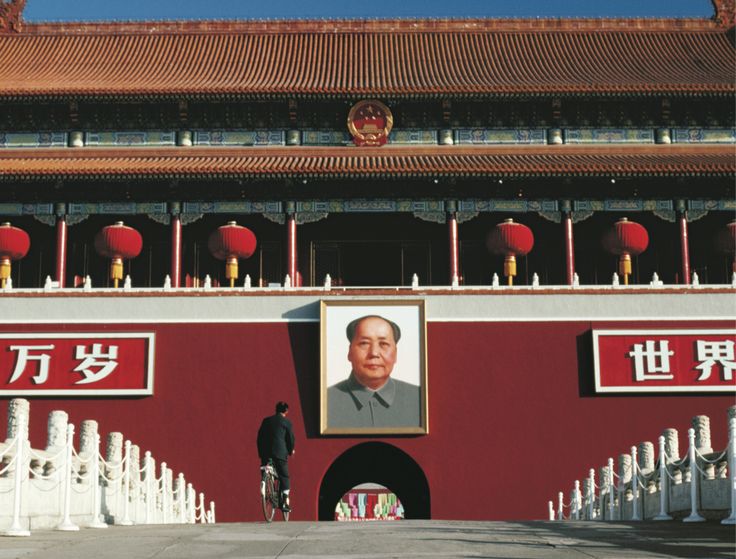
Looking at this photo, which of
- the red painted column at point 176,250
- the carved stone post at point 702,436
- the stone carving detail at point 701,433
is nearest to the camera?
the carved stone post at point 702,436

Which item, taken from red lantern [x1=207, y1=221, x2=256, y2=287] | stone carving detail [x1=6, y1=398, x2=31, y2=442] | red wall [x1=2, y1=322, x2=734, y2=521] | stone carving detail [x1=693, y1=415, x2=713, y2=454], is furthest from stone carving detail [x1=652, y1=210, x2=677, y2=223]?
stone carving detail [x1=6, y1=398, x2=31, y2=442]

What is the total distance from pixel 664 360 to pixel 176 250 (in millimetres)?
8974

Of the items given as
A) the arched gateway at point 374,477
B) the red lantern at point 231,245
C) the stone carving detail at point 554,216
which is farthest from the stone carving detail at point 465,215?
the arched gateway at point 374,477

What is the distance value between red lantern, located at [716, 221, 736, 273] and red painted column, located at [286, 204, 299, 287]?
804 centimetres

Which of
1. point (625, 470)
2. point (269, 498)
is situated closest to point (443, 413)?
point (625, 470)

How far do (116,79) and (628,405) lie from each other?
12.3 metres

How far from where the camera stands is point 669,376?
67.2ft

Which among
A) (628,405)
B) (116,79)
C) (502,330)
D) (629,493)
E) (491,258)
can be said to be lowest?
(629,493)

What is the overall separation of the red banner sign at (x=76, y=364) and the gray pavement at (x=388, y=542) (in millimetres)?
8697

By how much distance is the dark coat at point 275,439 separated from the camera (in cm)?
1355

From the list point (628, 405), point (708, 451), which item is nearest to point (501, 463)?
point (628, 405)

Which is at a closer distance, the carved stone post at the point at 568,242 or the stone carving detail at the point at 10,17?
the carved stone post at the point at 568,242

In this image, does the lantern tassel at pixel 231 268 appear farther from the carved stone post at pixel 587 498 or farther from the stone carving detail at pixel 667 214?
the stone carving detail at pixel 667 214

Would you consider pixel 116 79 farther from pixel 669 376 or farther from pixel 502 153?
pixel 669 376
